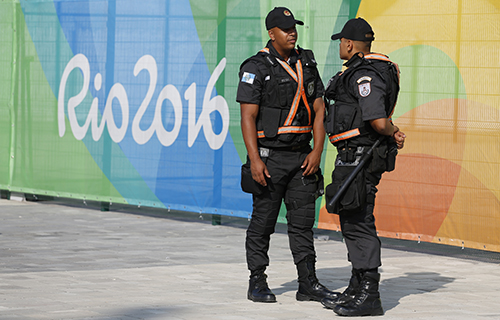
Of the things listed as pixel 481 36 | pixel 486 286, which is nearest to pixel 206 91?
pixel 481 36

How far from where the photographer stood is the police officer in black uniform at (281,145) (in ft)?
18.7

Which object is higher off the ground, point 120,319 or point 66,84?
point 66,84

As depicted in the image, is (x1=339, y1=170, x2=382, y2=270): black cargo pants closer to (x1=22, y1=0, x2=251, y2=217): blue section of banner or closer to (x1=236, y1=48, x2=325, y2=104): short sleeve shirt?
(x1=236, y1=48, x2=325, y2=104): short sleeve shirt

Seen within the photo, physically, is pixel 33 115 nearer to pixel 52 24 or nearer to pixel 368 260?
pixel 52 24

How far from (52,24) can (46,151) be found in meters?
1.72

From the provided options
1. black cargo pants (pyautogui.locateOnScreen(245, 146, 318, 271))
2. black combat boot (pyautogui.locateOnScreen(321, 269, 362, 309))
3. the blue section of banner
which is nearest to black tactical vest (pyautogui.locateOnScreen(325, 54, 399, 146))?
black cargo pants (pyautogui.locateOnScreen(245, 146, 318, 271))

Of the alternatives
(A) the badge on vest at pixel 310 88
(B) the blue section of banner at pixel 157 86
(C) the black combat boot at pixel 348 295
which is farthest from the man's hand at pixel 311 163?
(B) the blue section of banner at pixel 157 86

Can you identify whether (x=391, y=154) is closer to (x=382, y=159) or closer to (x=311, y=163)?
(x=382, y=159)

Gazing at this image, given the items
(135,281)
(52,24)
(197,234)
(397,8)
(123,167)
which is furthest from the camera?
(52,24)

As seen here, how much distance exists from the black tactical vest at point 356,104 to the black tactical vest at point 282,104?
1.02 feet

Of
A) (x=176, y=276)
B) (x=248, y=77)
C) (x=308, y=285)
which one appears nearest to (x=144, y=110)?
(x=176, y=276)

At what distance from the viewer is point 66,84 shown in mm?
11195

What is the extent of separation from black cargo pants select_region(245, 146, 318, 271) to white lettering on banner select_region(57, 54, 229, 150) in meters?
3.88

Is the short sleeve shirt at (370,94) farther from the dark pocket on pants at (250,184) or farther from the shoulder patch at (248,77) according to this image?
the dark pocket on pants at (250,184)
